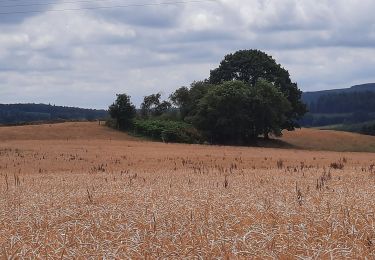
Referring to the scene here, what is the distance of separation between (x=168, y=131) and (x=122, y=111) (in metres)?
9.86

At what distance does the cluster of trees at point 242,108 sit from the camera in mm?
70500

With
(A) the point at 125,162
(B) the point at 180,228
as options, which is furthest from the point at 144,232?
(A) the point at 125,162

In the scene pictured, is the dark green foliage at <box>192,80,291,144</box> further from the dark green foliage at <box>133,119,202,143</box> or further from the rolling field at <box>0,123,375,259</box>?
the rolling field at <box>0,123,375,259</box>

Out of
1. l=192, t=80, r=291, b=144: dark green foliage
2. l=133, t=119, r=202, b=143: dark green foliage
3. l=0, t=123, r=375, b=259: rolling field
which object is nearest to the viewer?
l=0, t=123, r=375, b=259: rolling field

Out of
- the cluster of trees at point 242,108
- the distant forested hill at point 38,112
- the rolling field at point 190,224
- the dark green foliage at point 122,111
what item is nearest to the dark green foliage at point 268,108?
the cluster of trees at point 242,108

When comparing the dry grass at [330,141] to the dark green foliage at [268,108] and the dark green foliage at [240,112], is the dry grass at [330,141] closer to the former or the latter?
the dark green foliage at [268,108]

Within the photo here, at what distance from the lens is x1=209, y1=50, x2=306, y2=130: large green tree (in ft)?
274

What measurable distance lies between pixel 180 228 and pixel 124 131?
240 feet

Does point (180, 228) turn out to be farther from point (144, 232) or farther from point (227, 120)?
point (227, 120)

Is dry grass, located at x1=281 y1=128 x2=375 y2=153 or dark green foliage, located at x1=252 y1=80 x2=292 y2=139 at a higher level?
dark green foliage, located at x1=252 y1=80 x2=292 y2=139

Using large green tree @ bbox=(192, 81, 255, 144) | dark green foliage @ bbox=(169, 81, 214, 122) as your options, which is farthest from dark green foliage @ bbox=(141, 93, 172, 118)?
large green tree @ bbox=(192, 81, 255, 144)

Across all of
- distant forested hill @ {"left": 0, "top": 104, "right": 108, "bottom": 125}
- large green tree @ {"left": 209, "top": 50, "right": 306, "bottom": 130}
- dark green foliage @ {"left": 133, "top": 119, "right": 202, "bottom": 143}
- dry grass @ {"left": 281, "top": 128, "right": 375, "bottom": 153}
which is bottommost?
dry grass @ {"left": 281, "top": 128, "right": 375, "bottom": 153}

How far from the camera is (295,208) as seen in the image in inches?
412

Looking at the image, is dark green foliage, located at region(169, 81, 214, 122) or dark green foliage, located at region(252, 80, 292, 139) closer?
dark green foliage, located at region(252, 80, 292, 139)
